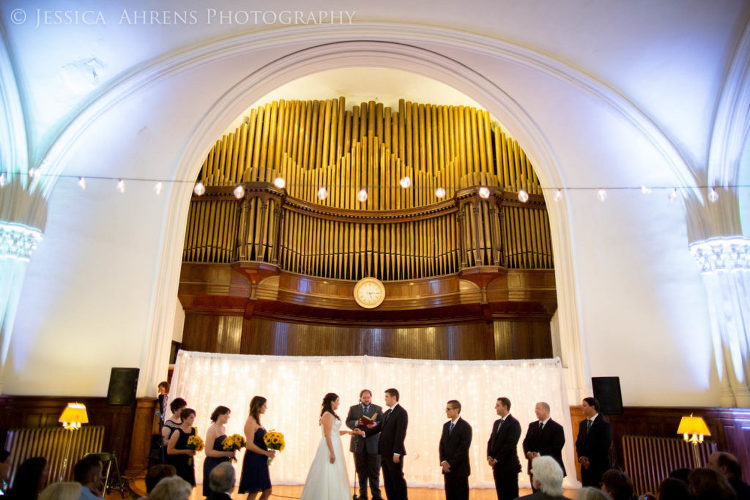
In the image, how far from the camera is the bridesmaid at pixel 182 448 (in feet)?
14.4

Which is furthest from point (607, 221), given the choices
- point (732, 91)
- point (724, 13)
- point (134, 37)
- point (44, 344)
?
point (44, 344)

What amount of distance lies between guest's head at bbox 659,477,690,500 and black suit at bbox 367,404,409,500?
2.95 m

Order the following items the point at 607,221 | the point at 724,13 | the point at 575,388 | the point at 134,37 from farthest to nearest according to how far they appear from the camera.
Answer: the point at 607,221, the point at 575,388, the point at 134,37, the point at 724,13

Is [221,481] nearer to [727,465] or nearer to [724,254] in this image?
[727,465]

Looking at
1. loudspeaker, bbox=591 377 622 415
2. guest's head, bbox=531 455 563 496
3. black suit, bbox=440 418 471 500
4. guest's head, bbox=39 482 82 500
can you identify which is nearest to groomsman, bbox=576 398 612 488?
black suit, bbox=440 418 471 500

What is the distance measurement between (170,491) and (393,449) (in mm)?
3352

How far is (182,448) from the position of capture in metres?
4.42

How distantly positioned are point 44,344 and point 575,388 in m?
7.10

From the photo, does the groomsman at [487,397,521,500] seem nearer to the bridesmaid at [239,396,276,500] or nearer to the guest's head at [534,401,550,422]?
the guest's head at [534,401,550,422]

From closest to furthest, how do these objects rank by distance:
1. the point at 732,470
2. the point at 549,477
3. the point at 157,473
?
1. the point at 549,477
2. the point at 157,473
3. the point at 732,470

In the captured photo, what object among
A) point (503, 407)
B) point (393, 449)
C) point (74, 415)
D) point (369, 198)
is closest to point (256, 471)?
point (393, 449)

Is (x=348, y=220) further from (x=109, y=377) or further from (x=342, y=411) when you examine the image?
(x=109, y=377)

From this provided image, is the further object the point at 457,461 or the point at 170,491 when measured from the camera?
the point at 457,461

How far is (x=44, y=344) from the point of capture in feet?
21.4
